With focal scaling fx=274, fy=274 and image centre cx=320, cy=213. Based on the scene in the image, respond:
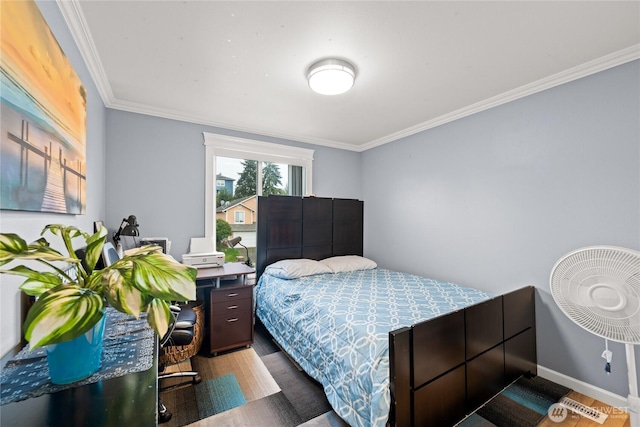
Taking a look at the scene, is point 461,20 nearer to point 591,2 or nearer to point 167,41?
point 591,2

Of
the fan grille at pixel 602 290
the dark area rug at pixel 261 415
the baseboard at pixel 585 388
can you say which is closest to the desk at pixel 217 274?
the dark area rug at pixel 261 415

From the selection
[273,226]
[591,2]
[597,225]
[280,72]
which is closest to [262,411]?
[273,226]

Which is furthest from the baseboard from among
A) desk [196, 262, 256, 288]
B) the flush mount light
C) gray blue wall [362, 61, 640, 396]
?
the flush mount light

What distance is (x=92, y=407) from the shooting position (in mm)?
702

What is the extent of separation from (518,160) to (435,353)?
1868mm

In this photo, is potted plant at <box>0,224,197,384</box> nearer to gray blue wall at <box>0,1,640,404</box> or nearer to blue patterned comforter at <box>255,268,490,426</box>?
gray blue wall at <box>0,1,640,404</box>

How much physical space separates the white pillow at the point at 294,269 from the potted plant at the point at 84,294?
211 cm

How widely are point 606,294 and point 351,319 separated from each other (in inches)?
58.7

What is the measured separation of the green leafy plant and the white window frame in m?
2.41

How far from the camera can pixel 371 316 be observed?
191 cm

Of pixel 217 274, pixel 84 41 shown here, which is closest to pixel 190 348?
pixel 217 274

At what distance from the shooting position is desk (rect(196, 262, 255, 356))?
8.41ft

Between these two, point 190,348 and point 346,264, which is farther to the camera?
point 346,264

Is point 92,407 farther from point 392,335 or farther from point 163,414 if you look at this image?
point 163,414
